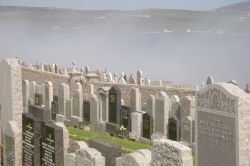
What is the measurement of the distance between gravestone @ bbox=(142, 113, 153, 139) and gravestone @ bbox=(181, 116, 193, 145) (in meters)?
1.31

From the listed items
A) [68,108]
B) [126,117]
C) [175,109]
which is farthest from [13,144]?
[68,108]

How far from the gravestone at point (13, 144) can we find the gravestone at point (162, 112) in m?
4.15

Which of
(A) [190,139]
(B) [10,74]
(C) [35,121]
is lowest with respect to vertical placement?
(A) [190,139]

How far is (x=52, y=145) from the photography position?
913 cm

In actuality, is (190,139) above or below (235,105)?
below

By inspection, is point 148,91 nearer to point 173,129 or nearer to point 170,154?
point 173,129

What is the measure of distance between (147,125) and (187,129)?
1.57 meters

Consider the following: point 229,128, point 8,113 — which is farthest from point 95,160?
point 8,113

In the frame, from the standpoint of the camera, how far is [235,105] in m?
7.50

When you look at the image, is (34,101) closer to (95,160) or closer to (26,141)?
(26,141)

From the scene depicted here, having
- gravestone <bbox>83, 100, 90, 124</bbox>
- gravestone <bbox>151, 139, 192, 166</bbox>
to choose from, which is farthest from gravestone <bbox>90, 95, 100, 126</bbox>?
gravestone <bbox>151, 139, 192, 166</bbox>

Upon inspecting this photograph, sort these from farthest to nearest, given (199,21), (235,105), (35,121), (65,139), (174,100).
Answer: (199,21) < (174,100) < (35,121) < (65,139) < (235,105)

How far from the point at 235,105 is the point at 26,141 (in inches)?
168

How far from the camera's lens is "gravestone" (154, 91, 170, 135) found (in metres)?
13.1
